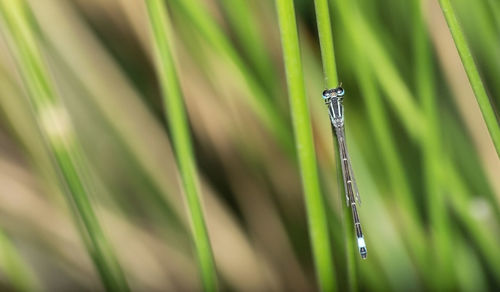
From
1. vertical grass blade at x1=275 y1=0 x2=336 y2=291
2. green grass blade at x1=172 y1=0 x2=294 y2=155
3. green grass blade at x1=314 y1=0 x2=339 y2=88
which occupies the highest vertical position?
green grass blade at x1=172 y1=0 x2=294 y2=155

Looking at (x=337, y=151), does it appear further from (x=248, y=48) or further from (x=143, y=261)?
(x=143, y=261)

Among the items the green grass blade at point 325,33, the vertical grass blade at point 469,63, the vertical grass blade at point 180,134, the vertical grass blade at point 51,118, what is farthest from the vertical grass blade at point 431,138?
the vertical grass blade at point 51,118

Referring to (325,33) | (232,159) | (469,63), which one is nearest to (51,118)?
(325,33)

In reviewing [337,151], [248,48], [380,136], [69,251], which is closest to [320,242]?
[337,151]

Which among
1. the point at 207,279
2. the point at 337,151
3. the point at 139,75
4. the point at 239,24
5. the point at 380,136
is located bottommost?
the point at 207,279

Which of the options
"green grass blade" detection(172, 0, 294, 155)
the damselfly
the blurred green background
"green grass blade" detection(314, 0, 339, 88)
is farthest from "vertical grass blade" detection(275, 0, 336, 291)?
the blurred green background

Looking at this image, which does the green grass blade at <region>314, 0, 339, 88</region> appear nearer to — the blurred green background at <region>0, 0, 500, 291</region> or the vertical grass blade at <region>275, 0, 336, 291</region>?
the vertical grass blade at <region>275, 0, 336, 291</region>

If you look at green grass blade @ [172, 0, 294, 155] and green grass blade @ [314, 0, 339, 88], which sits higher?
green grass blade @ [172, 0, 294, 155]
